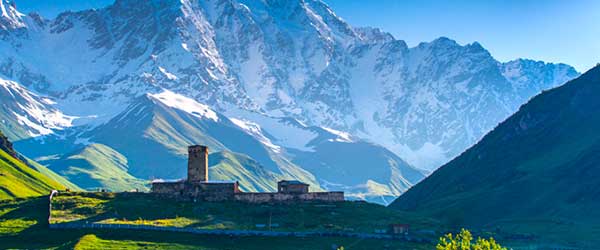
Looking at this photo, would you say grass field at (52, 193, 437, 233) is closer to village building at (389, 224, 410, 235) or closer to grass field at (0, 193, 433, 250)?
grass field at (0, 193, 433, 250)

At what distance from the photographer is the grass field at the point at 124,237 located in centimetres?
16262

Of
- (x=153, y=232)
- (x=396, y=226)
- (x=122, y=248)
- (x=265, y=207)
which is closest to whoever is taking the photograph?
(x=122, y=248)

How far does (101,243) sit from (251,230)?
29685mm

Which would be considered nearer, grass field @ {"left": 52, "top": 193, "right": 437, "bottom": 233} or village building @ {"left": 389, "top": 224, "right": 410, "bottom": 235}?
grass field @ {"left": 52, "top": 193, "right": 437, "bottom": 233}

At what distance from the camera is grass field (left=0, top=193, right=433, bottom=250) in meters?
163

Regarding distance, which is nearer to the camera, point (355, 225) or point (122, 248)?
point (122, 248)

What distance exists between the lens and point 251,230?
176 metres

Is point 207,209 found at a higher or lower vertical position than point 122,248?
higher

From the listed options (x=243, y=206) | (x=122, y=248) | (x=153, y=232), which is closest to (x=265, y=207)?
(x=243, y=206)

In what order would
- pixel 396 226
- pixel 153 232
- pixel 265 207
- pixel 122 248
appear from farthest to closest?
pixel 265 207 < pixel 396 226 < pixel 153 232 < pixel 122 248

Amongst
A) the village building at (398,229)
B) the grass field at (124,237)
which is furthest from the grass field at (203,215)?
the village building at (398,229)

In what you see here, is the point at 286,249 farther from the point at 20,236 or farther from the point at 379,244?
the point at 20,236

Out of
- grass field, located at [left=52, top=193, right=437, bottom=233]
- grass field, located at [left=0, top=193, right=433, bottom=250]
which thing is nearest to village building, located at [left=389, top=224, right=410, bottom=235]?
grass field, located at [left=52, top=193, right=437, bottom=233]

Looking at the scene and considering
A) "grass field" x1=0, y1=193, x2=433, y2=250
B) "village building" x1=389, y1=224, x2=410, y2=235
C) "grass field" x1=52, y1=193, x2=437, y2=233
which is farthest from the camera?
"village building" x1=389, y1=224, x2=410, y2=235
